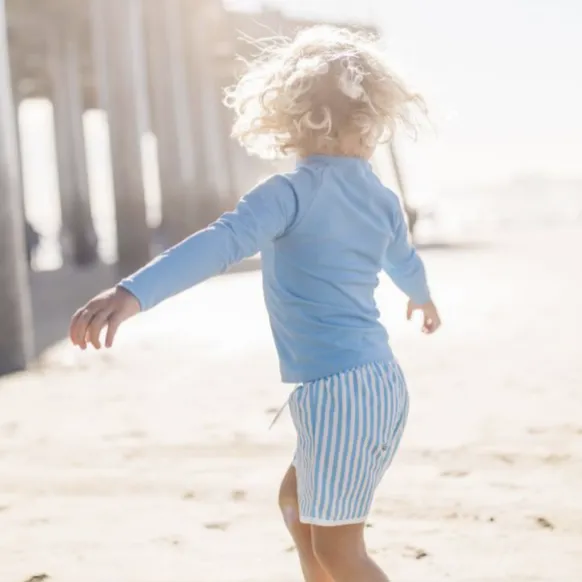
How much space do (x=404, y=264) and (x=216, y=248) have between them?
71 centimetres

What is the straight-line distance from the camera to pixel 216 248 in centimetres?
203

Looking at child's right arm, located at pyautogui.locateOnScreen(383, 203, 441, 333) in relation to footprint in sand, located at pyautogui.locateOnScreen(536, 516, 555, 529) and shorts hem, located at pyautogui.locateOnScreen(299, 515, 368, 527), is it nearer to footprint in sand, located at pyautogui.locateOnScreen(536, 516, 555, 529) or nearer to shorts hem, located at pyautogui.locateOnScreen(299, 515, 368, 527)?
shorts hem, located at pyautogui.locateOnScreen(299, 515, 368, 527)

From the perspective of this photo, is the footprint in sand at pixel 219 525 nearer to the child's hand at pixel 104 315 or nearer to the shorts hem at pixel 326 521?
the shorts hem at pixel 326 521

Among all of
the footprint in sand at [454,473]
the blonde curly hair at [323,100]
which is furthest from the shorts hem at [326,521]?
the footprint in sand at [454,473]

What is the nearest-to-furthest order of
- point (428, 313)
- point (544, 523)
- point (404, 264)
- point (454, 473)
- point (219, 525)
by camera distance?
point (404, 264) → point (428, 313) → point (544, 523) → point (219, 525) → point (454, 473)

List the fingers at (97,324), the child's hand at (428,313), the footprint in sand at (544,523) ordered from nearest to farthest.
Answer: the fingers at (97,324) < the child's hand at (428,313) < the footprint in sand at (544,523)

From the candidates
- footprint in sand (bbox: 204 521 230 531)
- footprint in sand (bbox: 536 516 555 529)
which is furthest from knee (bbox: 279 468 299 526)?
footprint in sand (bbox: 536 516 555 529)

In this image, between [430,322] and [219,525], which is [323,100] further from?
[219,525]

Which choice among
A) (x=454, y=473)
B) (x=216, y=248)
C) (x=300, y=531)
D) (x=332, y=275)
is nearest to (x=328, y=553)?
(x=300, y=531)

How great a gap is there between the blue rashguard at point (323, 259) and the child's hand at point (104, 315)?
12.1 inches

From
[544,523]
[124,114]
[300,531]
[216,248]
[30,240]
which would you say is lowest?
[544,523]

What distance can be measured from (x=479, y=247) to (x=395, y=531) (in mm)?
20995

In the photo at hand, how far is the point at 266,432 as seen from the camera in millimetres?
5008

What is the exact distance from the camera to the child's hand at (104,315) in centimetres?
193
